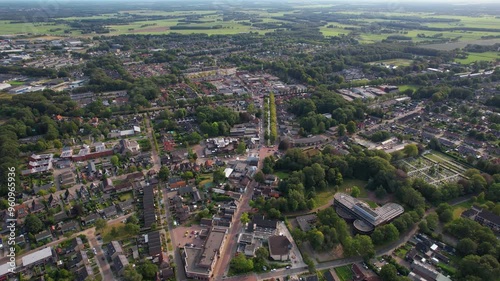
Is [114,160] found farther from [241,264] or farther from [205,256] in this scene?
[241,264]

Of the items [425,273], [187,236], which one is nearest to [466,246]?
[425,273]

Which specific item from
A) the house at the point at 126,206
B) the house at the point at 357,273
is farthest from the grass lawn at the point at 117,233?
the house at the point at 357,273

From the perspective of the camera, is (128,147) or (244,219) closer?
(244,219)

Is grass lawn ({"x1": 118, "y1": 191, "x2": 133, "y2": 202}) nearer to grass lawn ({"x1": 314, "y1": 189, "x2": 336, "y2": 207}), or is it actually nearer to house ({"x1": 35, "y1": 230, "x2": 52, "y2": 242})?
house ({"x1": 35, "y1": 230, "x2": 52, "y2": 242})

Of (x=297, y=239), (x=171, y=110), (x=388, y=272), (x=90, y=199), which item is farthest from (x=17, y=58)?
(x=388, y=272)

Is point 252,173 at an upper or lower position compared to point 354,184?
upper

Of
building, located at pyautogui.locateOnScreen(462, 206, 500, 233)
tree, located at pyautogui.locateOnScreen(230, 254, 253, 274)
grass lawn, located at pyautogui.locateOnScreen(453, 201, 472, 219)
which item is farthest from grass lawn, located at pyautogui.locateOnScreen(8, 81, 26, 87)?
building, located at pyautogui.locateOnScreen(462, 206, 500, 233)

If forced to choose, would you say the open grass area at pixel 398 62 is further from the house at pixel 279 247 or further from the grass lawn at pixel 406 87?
the house at pixel 279 247
